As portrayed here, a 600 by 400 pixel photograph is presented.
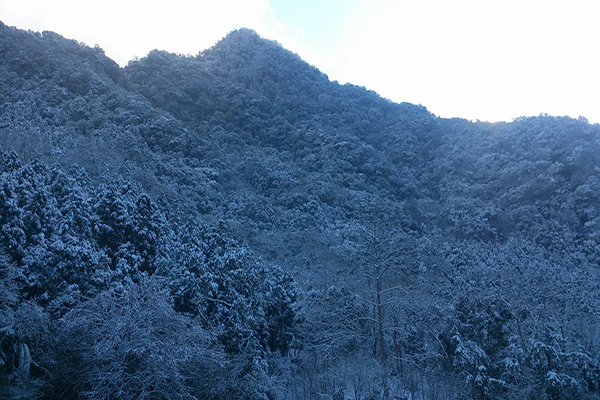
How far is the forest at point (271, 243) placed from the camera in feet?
35.8

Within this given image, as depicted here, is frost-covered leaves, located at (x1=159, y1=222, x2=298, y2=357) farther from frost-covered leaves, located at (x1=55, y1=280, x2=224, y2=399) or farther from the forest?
frost-covered leaves, located at (x1=55, y1=280, x2=224, y2=399)

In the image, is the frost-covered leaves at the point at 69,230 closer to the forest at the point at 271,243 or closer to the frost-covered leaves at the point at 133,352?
the forest at the point at 271,243

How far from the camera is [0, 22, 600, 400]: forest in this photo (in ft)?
35.8

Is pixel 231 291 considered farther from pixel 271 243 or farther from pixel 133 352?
pixel 271 243

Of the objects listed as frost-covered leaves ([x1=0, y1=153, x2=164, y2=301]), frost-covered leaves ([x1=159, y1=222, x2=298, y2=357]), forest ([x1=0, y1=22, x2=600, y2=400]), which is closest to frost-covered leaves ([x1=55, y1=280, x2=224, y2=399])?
forest ([x1=0, y1=22, x2=600, y2=400])

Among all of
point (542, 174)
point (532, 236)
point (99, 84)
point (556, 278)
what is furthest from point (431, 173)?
point (99, 84)

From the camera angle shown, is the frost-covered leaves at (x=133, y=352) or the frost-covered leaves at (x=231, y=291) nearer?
the frost-covered leaves at (x=133, y=352)

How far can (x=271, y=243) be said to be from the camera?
2623 centimetres

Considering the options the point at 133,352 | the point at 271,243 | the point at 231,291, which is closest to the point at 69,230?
the point at 231,291

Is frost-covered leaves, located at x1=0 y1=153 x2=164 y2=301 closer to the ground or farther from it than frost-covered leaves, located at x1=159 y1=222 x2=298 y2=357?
farther from it

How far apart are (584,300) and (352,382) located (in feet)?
42.0

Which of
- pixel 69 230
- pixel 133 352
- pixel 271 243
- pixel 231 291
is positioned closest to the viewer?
pixel 133 352

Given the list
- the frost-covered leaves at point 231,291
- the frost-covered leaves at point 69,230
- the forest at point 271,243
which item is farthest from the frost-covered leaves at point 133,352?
the frost-covered leaves at point 69,230

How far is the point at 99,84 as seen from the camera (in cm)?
3709
